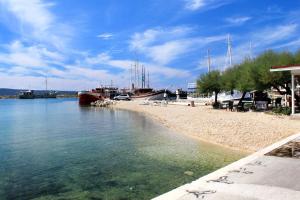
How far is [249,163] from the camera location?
8.12 metres

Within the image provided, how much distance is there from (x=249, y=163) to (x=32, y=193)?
20.0 feet

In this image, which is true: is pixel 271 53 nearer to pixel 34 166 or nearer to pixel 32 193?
pixel 34 166

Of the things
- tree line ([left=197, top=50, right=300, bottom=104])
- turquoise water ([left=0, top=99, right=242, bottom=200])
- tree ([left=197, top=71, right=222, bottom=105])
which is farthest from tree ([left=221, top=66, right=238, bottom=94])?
turquoise water ([left=0, top=99, right=242, bottom=200])

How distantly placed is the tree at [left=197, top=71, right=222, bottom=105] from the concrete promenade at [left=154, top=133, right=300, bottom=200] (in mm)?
34246

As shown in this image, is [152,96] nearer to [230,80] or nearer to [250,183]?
[230,80]

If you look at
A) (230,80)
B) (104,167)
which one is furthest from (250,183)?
(230,80)

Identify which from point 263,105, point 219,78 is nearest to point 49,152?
point 263,105

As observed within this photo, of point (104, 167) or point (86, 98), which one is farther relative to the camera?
point (86, 98)

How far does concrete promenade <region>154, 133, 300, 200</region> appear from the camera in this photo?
18.6ft

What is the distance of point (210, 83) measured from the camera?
42250 millimetres

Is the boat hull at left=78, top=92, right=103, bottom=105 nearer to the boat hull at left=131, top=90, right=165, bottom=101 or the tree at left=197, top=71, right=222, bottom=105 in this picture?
the boat hull at left=131, top=90, right=165, bottom=101

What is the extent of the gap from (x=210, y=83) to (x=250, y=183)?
36479 mm

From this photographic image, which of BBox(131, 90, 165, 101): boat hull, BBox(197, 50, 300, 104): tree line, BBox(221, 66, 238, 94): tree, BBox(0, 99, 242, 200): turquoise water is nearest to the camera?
BBox(0, 99, 242, 200): turquoise water

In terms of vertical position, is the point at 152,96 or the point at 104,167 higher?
the point at 152,96
